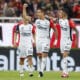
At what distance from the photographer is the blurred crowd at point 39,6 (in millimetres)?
23891

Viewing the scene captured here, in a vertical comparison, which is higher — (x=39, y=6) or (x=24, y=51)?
(x=39, y=6)

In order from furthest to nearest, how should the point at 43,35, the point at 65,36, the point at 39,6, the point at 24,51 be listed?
the point at 39,6, the point at 43,35, the point at 65,36, the point at 24,51

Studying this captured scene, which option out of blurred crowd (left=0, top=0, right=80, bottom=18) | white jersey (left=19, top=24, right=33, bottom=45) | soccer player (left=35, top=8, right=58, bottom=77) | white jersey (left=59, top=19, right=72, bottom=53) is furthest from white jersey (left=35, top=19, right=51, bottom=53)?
blurred crowd (left=0, top=0, right=80, bottom=18)

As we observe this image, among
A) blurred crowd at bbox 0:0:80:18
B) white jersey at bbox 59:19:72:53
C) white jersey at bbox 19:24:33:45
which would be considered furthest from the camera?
blurred crowd at bbox 0:0:80:18

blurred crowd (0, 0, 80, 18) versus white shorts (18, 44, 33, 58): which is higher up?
blurred crowd (0, 0, 80, 18)

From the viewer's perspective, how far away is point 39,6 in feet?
80.4

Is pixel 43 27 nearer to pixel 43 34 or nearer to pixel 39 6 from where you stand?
pixel 43 34

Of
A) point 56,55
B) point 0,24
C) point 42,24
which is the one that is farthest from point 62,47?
point 0,24

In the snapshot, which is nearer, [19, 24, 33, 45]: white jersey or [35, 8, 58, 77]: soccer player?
[19, 24, 33, 45]: white jersey

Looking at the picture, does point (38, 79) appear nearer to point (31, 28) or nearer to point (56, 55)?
point (31, 28)

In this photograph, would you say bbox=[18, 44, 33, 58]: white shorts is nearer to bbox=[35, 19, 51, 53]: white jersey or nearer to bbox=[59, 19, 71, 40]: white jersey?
bbox=[35, 19, 51, 53]: white jersey

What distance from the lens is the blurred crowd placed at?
23.9 metres

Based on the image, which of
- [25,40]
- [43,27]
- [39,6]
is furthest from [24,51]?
[39,6]

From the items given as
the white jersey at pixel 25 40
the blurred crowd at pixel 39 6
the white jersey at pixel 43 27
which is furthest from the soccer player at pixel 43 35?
the blurred crowd at pixel 39 6
